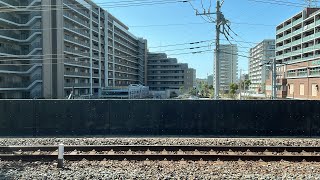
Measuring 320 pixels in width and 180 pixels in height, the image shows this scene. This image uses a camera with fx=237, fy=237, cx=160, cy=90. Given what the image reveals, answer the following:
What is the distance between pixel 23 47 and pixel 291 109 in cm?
5203

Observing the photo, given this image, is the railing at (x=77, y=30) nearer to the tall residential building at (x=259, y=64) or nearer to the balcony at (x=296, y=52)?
the balcony at (x=296, y=52)

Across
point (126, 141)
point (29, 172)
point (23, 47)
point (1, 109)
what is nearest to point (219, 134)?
point (126, 141)

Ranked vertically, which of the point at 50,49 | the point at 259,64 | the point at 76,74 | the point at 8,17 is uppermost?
the point at 259,64

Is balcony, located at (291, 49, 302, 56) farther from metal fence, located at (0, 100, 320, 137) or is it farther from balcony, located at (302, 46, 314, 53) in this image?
metal fence, located at (0, 100, 320, 137)

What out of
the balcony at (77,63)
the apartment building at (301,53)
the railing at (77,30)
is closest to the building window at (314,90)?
the apartment building at (301,53)

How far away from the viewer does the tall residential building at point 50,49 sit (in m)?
44.9

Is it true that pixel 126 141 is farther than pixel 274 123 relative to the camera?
No

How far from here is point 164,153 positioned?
936 centimetres

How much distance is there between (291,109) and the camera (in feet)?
41.8

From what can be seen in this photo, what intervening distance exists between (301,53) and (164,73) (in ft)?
209

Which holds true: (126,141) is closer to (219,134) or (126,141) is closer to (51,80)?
(219,134)

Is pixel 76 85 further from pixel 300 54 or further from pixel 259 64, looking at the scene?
pixel 259 64

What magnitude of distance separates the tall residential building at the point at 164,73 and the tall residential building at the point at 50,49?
49.5 metres

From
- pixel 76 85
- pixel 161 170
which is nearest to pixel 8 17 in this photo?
pixel 76 85
